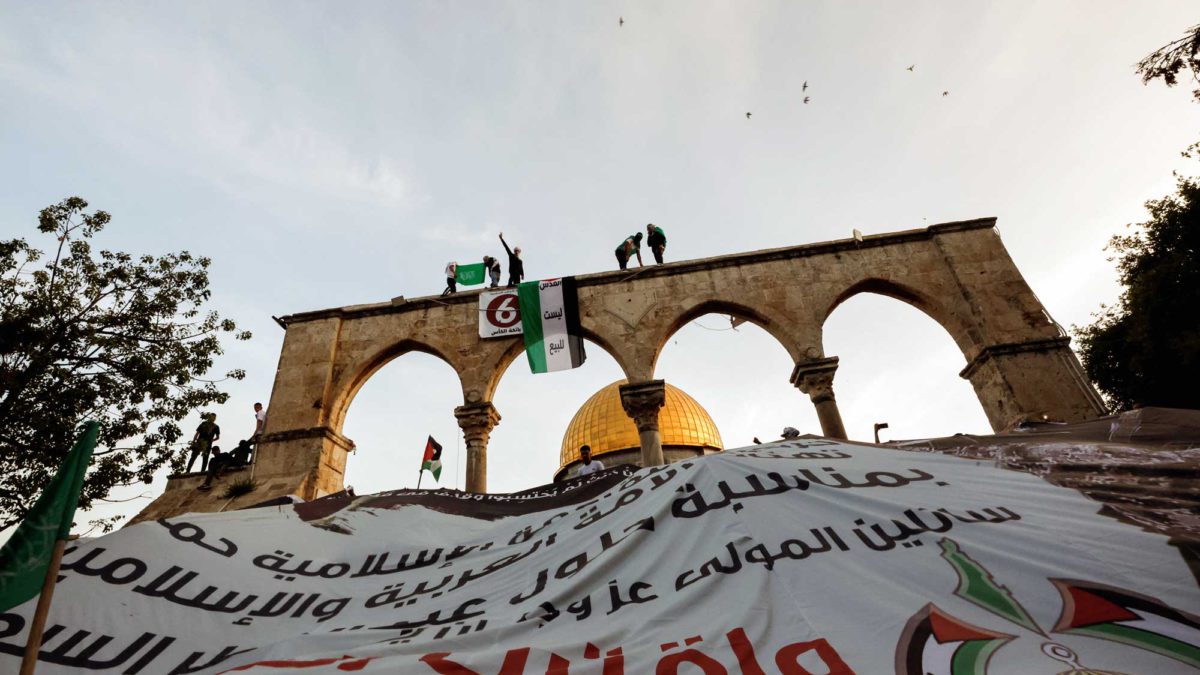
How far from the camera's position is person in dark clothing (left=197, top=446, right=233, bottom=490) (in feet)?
34.7

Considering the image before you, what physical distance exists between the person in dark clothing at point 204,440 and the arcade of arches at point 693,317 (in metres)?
1.37

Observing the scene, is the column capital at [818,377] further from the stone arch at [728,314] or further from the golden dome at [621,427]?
the golden dome at [621,427]

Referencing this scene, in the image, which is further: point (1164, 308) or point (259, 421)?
point (1164, 308)

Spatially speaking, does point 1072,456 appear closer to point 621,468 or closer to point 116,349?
point 621,468

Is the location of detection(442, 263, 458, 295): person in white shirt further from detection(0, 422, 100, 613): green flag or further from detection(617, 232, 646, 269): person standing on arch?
detection(0, 422, 100, 613): green flag

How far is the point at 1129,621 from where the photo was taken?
238cm

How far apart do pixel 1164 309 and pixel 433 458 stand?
20.6 metres

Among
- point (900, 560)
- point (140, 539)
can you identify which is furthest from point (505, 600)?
point (140, 539)

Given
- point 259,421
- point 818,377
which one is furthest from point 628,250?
point 259,421

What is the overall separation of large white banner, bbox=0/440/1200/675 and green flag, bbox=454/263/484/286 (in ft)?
29.4

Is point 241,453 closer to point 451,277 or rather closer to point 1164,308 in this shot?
point 451,277

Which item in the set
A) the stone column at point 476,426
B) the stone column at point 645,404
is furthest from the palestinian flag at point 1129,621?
the stone column at point 476,426

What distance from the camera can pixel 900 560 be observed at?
304cm

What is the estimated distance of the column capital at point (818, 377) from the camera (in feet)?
34.3
